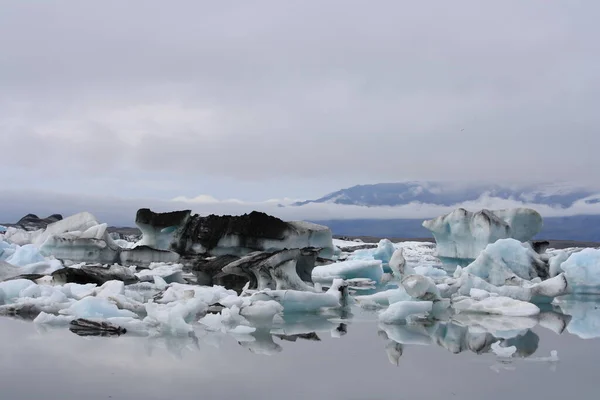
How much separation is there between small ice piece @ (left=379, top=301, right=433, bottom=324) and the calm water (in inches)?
38.1

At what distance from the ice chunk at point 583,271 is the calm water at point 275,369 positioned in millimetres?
4926

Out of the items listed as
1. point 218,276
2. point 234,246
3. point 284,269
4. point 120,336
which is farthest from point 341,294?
point 234,246

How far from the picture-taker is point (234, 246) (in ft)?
56.4

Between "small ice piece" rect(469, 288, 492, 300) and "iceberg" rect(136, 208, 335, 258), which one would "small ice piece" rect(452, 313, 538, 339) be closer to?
"small ice piece" rect(469, 288, 492, 300)

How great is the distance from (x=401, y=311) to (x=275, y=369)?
A: 268cm

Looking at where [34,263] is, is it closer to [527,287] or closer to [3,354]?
[3,354]

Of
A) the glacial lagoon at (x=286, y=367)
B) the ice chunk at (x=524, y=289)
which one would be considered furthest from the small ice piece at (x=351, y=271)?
the glacial lagoon at (x=286, y=367)

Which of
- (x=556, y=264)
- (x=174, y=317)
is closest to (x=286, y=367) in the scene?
(x=174, y=317)

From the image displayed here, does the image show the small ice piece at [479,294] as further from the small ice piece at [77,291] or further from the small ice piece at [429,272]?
the small ice piece at [77,291]

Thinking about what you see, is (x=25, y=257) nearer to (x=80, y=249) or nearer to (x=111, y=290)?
(x=80, y=249)

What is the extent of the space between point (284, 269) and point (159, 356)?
13.7ft

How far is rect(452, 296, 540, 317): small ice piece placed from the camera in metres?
7.70

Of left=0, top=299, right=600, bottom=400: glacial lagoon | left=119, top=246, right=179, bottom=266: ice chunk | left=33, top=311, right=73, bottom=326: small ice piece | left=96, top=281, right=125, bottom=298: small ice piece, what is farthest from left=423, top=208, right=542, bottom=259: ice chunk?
left=33, top=311, right=73, bottom=326: small ice piece

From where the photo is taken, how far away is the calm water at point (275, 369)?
12.6 feet
